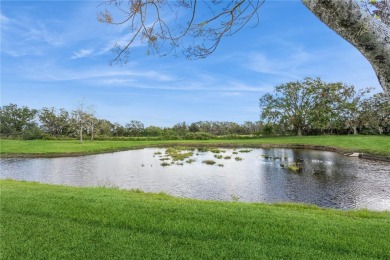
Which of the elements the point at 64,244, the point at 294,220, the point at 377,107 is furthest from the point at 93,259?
the point at 377,107

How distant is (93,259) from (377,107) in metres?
59.0

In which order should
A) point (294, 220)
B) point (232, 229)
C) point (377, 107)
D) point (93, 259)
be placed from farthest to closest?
point (377, 107) → point (294, 220) → point (232, 229) → point (93, 259)

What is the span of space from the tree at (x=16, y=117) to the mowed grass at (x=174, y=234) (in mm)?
80414

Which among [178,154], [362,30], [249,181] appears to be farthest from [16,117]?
[362,30]

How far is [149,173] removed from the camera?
18609mm

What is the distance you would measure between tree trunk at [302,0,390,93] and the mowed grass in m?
2.92

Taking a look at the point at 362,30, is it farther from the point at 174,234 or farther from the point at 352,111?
the point at 352,111

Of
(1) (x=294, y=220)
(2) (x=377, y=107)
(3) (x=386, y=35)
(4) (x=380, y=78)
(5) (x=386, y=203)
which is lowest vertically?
(5) (x=386, y=203)

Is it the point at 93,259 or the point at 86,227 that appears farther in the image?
the point at 86,227

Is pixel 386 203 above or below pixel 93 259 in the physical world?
below

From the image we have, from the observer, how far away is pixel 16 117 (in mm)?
76125

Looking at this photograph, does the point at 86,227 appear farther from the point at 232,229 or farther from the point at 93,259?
the point at 232,229

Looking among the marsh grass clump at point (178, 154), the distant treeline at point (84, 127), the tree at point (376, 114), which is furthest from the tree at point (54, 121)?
the tree at point (376, 114)

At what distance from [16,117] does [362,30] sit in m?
89.4
